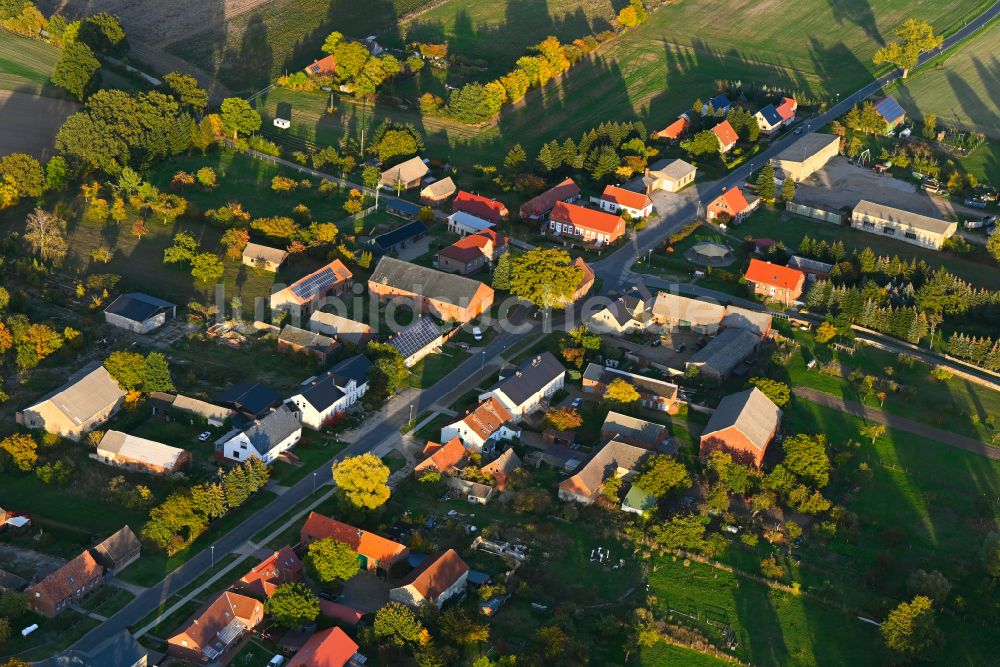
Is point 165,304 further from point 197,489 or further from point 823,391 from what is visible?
point 823,391

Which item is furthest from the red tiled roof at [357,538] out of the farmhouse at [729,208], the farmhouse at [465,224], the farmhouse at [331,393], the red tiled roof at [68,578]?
the farmhouse at [729,208]

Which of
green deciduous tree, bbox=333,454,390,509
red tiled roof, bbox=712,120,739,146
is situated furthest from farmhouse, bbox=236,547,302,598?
red tiled roof, bbox=712,120,739,146

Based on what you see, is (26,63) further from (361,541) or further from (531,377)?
(361,541)

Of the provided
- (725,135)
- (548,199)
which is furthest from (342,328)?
(725,135)

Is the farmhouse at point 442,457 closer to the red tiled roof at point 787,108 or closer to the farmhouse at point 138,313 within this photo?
the farmhouse at point 138,313

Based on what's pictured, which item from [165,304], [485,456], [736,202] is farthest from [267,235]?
[736,202]
